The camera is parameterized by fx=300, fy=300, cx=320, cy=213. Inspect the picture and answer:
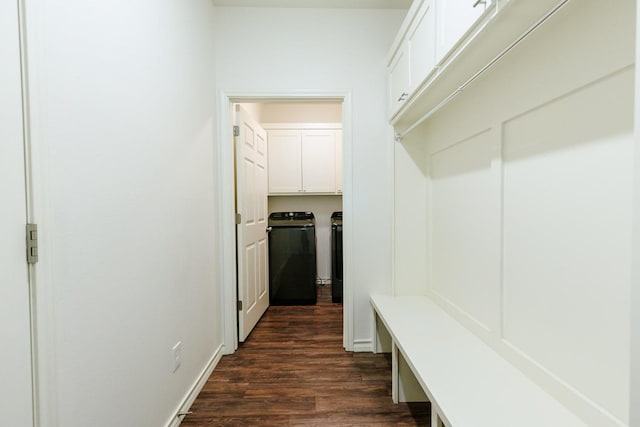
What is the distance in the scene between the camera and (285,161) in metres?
3.78

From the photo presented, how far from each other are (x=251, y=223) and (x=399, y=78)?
5.41ft

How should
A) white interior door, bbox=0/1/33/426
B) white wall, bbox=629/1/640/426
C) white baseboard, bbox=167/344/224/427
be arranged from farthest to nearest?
white baseboard, bbox=167/344/224/427 < white interior door, bbox=0/1/33/426 < white wall, bbox=629/1/640/426

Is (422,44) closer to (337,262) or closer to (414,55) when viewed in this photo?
(414,55)

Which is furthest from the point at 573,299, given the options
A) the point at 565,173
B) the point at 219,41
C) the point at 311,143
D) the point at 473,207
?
the point at 311,143

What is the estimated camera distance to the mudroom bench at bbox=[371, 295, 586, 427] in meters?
0.93

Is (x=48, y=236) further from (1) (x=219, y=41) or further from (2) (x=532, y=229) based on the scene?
(1) (x=219, y=41)

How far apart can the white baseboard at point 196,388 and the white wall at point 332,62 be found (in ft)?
4.44

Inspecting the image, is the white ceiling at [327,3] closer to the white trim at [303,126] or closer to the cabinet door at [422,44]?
the cabinet door at [422,44]

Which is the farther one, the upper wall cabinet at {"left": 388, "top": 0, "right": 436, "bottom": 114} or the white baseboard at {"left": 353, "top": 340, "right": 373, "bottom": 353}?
the white baseboard at {"left": 353, "top": 340, "right": 373, "bottom": 353}

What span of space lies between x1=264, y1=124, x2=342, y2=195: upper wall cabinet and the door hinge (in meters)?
3.02

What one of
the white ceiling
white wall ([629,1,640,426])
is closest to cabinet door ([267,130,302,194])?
the white ceiling

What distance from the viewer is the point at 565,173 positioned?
0.97 m

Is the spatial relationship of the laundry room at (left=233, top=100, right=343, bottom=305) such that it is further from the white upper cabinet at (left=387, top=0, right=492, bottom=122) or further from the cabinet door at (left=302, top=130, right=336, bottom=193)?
the white upper cabinet at (left=387, top=0, right=492, bottom=122)

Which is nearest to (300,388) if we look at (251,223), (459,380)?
(459,380)
